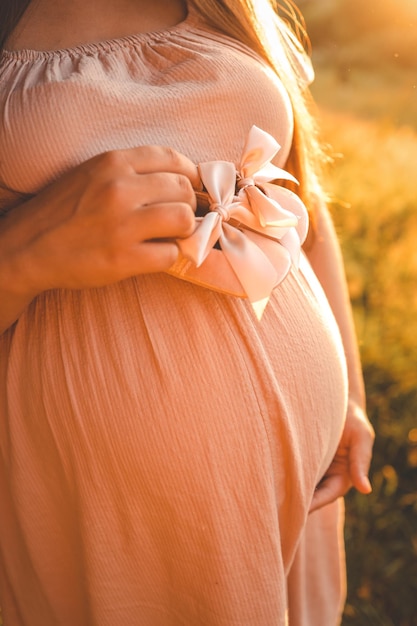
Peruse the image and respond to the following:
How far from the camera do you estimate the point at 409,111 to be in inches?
135

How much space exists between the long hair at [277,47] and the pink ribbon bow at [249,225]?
11.1 inches

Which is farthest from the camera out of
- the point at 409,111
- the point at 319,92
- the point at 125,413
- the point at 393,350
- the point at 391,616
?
the point at 409,111

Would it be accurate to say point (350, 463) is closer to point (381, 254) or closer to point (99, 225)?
point (99, 225)

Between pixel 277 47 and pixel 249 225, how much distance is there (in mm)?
483

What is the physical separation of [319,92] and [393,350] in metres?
1.40

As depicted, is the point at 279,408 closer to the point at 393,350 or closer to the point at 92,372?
the point at 92,372

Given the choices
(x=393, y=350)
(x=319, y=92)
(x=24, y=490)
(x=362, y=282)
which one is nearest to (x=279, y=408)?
(x=24, y=490)

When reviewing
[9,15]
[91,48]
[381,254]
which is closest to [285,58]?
[91,48]

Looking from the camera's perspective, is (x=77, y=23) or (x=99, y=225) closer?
(x=99, y=225)

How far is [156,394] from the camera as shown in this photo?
920mm

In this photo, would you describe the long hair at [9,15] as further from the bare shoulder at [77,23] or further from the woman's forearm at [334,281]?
the woman's forearm at [334,281]

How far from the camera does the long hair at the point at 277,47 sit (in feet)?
3.69

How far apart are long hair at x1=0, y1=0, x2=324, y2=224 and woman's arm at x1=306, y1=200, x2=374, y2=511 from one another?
0.32 ft

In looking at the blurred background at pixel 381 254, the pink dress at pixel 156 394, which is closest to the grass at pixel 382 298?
the blurred background at pixel 381 254
